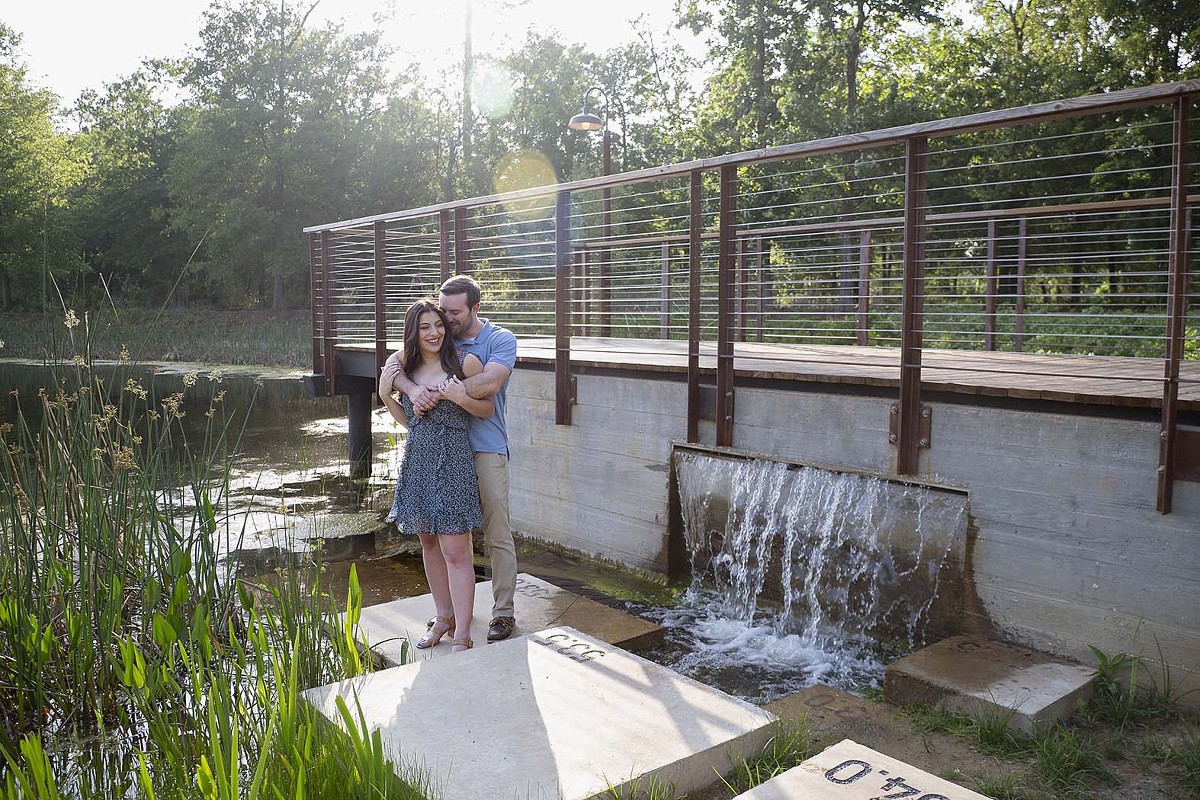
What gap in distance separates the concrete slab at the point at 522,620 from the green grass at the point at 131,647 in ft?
1.58

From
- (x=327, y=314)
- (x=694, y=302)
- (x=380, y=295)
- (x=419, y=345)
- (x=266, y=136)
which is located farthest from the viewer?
(x=266, y=136)

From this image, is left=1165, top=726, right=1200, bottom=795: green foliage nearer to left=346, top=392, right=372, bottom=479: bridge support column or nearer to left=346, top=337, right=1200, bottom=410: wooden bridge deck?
left=346, top=337, right=1200, bottom=410: wooden bridge deck

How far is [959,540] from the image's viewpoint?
17.0 ft

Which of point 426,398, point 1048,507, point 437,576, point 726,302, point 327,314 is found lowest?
point 437,576

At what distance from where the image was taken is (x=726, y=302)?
6312 millimetres

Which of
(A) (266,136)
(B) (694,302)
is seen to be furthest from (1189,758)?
(A) (266,136)

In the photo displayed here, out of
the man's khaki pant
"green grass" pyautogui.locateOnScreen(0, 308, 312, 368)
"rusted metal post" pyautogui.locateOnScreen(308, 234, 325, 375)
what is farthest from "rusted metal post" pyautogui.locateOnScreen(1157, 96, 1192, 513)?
"green grass" pyautogui.locateOnScreen(0, 308, 312, 368)

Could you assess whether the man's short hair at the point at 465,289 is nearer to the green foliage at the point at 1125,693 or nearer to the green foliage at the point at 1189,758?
the green foliage at the point at 1125,693

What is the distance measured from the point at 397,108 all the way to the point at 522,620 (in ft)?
121

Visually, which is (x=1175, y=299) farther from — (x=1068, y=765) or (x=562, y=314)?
(x=562, y=314)

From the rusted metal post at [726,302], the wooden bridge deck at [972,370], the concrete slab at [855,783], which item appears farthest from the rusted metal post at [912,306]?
the concrete slab at [855,783]

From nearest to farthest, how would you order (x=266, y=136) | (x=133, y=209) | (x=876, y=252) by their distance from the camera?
1. (x=876, y=252)
2. (x=266, y=136)
3. (x=133, y=209)

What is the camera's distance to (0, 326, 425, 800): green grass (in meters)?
3.03

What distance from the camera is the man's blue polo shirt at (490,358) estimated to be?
15.5 feet
